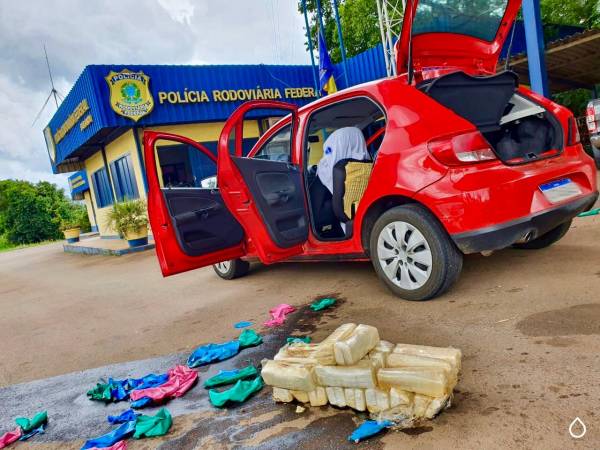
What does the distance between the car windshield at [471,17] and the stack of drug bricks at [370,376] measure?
273 cm

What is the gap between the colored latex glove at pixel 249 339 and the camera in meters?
3.15

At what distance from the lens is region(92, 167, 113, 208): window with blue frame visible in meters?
17.5

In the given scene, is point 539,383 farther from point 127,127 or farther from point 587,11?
point 587,11

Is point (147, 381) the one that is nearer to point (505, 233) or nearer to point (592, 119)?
point (505, 233)

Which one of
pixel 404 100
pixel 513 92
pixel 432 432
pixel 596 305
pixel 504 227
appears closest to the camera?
pixel 432 432

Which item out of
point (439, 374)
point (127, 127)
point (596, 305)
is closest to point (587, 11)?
point (127, 127)

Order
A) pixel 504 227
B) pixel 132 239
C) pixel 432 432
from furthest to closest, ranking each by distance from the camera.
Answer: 1. pixel 132 239
2. pixel 504 227
3. pixel 432 432

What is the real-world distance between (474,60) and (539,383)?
113 inches

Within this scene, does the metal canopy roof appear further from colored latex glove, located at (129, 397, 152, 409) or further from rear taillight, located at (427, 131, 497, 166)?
colored latex glove, located at (129, 397, 152, 409)

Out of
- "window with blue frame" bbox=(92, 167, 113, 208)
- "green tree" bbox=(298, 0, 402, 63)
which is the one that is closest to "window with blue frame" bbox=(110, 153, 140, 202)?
"window with blue frame" bbox=(92, 167, 113, 208)

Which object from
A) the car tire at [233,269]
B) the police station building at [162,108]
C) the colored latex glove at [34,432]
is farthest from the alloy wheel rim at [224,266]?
the police station building at [162,108]

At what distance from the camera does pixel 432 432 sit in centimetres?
179

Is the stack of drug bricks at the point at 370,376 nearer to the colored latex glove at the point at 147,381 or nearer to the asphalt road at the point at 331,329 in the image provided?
the asphalt road at the point at 331,329

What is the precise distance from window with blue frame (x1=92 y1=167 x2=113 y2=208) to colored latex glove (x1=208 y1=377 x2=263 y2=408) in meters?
16.2
